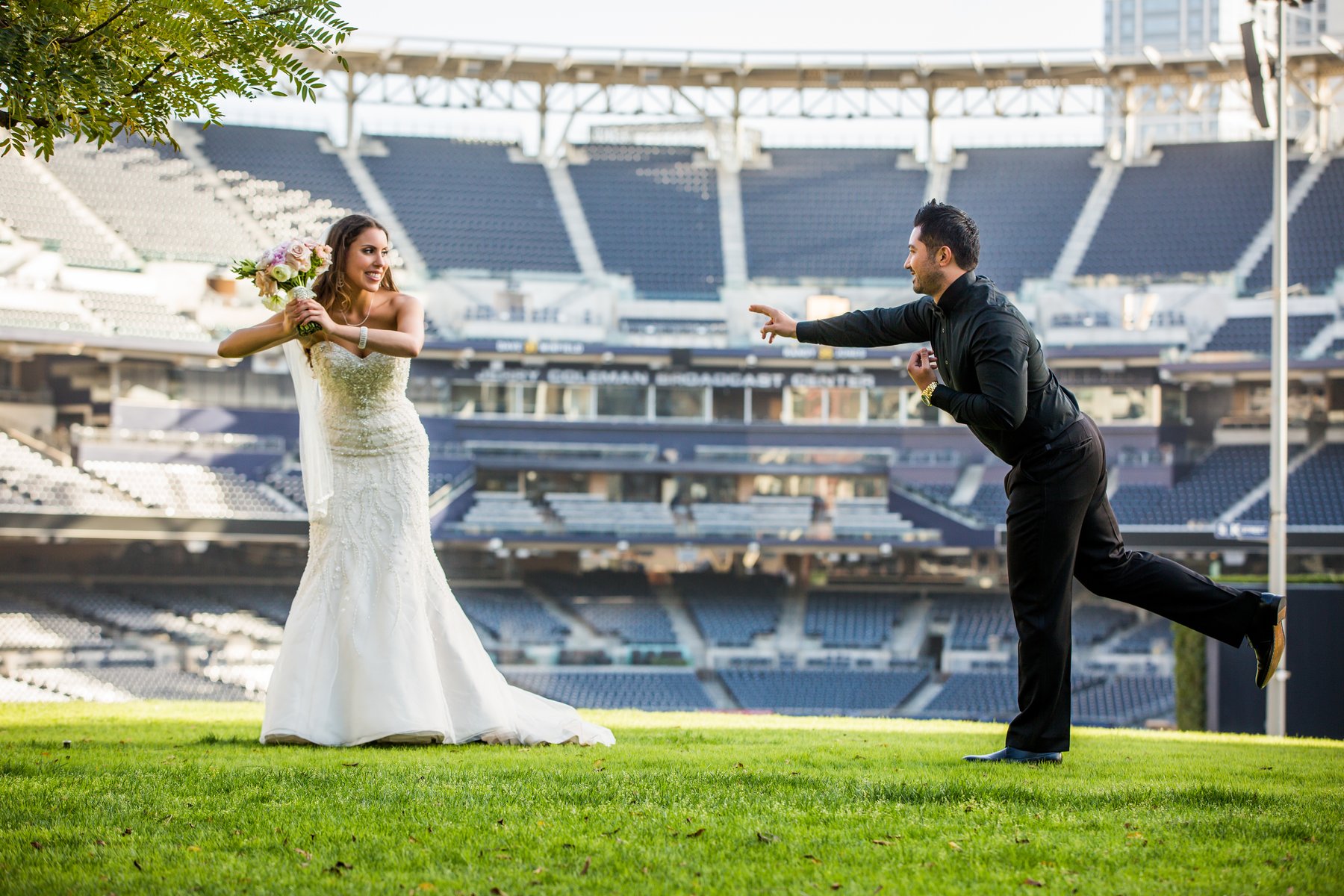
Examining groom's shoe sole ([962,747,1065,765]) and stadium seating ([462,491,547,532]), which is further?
stadium seating ([462,491,547,532])

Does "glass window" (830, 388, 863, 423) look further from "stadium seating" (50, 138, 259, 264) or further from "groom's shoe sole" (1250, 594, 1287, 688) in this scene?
"groom's shoe sole" (1250, 594, 1287, 688)

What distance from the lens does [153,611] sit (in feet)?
90.3

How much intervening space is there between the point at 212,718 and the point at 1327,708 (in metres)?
9.40

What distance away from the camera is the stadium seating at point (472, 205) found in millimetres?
34500

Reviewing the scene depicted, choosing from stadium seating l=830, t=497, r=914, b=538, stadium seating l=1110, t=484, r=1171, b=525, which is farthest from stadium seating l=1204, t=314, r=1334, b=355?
stadium seating l=830, t=497, r=914, b=538

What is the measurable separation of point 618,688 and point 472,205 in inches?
644

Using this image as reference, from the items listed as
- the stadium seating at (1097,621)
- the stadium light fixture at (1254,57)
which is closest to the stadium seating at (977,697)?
the stadium seating at (1097,621)

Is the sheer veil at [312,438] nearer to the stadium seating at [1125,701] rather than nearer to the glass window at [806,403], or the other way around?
the stadium seating at [1125,701]

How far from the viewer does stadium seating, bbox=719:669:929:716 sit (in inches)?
1024

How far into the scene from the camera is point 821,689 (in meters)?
26.6

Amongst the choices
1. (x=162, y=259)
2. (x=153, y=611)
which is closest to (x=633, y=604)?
(x=153, y=611)

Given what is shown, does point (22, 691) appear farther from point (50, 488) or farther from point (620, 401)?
point (620, 401)

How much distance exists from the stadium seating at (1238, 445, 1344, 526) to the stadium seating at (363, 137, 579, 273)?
1932cm

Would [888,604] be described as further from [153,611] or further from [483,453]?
[153,611]
